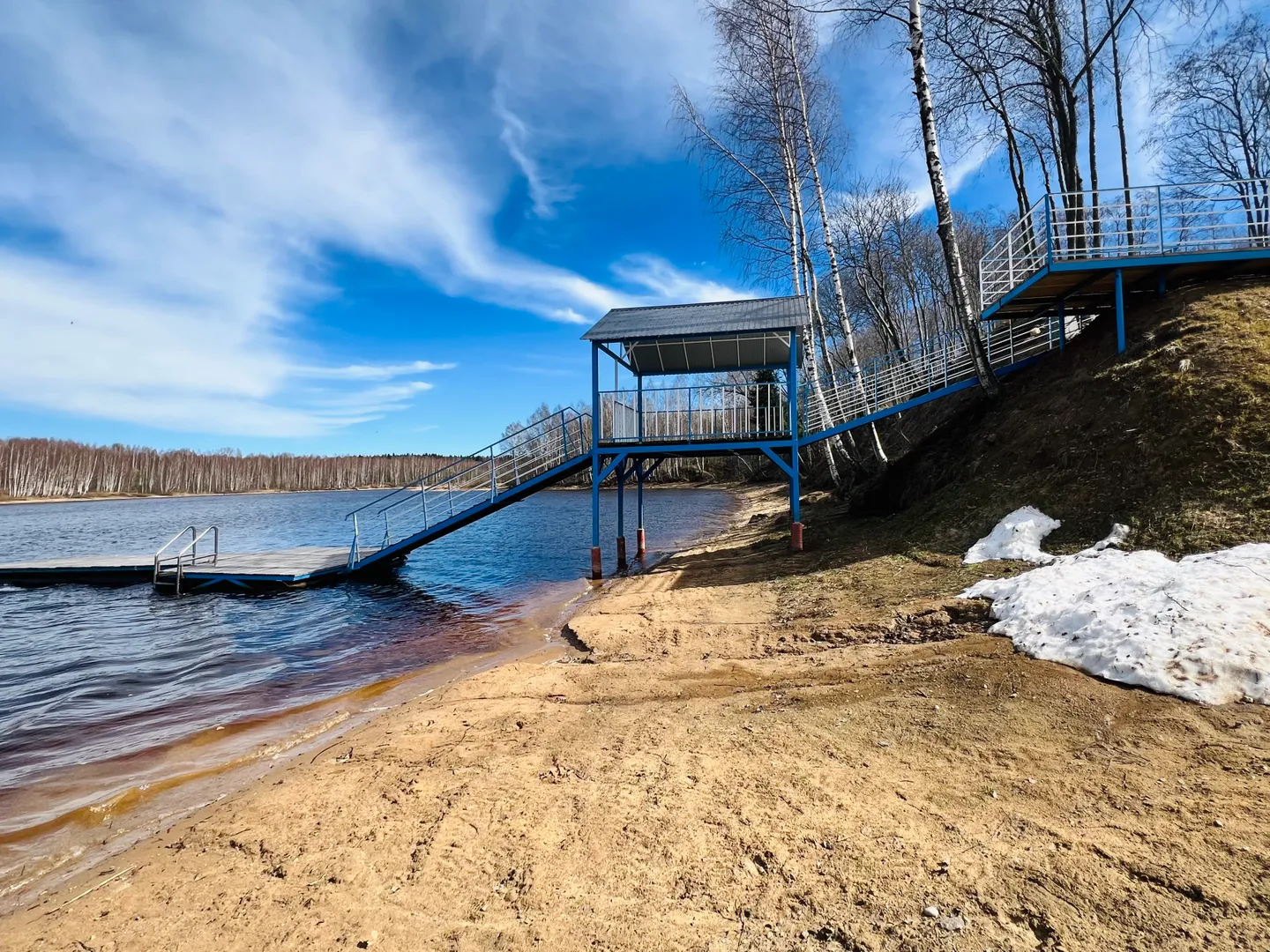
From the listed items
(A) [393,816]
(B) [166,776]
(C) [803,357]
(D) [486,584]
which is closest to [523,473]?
(D) [486,584]

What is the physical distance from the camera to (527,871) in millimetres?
3305

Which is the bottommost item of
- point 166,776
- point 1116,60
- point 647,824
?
point 166,776

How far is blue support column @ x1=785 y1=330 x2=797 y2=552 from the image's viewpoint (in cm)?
1359

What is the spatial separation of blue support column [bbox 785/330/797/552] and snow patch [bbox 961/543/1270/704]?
6612 millimetres

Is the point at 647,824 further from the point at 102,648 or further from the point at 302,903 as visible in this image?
the point at 102,648

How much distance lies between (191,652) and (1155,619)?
46.3 ft

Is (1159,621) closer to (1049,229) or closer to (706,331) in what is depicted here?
(1049,229)

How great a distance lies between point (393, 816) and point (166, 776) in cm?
376

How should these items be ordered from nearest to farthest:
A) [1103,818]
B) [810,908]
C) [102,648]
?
1. [810,908]
2. [1103,818]
3. [102,648]

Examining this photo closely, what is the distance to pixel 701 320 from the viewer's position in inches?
589

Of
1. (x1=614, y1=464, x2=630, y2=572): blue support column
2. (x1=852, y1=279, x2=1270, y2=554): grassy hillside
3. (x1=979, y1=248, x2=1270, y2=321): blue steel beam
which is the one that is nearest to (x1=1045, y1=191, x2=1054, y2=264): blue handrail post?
(x1=979, y1=248, x2=1270, y2=321): blue steel beam

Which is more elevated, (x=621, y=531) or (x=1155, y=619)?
(x=621, y=531)

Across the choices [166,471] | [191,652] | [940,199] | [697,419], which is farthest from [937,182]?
[166,471]

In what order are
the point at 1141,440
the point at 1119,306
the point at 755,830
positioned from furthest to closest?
1. the point at 1119,306
2. the point at 1141,440
3. the point at 755,830
